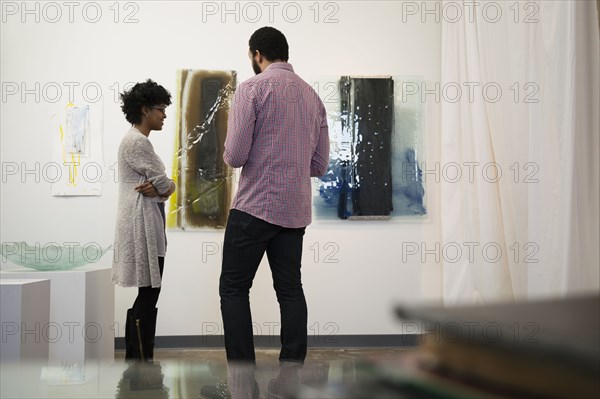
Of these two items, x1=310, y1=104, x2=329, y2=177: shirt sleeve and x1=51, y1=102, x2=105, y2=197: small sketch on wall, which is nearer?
x1=310, y1=104, x2=329, y2=177: shirt sleeve

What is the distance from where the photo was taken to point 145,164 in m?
3.02

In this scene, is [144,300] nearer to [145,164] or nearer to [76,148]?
[145,164]

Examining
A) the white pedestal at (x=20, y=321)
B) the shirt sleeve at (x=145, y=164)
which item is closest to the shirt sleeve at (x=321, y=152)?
the shirt sleeve at (x=145, y=164)

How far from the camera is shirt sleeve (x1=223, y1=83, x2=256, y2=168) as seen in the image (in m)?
2.45

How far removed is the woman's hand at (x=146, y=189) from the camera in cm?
300

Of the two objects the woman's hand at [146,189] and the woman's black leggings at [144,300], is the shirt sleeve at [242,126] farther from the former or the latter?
the woman's black leggings at [144,300]

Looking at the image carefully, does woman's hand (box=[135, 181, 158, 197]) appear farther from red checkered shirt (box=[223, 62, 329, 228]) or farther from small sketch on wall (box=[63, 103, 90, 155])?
small sketch on wall (box=[63, 103, 90, 155])

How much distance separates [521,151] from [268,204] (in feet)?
5.05

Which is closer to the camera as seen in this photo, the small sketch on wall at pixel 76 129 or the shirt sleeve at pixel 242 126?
the shirt sleeve at pixel 242 126

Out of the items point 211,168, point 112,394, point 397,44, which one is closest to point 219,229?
point 211,168

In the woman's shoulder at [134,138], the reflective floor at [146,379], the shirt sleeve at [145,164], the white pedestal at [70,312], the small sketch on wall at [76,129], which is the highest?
the small sketch on wall at [76,129]

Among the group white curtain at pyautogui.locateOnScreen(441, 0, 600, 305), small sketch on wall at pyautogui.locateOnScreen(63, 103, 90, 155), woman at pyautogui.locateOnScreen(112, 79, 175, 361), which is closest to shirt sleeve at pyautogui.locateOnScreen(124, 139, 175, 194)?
woman at pyautogui.locateOnScreen(112, 79, 175, 361)

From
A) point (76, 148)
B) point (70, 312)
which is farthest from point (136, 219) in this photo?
point (76, 148)

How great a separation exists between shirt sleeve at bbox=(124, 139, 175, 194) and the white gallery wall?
117 centimetres
